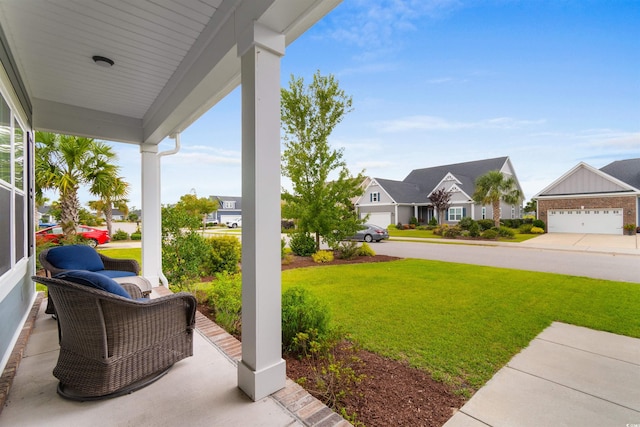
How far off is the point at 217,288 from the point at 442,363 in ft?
9.61


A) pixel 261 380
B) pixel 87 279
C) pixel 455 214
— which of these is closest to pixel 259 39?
pixel 87 279

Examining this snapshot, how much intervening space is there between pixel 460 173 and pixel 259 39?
93.1 feet

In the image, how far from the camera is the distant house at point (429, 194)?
2367 cm

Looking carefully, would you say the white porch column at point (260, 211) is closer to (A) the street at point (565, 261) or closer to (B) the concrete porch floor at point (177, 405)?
(B) the concrete porch floor at point (177, 405)

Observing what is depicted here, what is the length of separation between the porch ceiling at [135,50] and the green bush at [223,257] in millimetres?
3303

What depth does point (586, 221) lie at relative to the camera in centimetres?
1753

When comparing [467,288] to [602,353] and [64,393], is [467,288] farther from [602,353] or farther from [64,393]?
[64,393]

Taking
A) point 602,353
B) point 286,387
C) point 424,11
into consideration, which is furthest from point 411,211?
point 286,387

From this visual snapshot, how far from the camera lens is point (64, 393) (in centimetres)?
208

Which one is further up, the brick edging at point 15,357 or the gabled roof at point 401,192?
the gabled roof at point 401,192

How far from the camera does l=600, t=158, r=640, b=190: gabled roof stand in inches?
628

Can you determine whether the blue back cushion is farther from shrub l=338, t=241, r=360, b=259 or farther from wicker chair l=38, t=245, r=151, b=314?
shrub l=338, t=241, r=360, b=259

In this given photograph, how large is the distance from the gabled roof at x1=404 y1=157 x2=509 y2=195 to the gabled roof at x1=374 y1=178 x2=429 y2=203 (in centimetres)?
82

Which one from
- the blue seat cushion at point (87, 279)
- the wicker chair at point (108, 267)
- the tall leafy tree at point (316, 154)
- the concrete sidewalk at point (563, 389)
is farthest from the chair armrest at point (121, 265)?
the tall leafy tree at point (316, 154)
